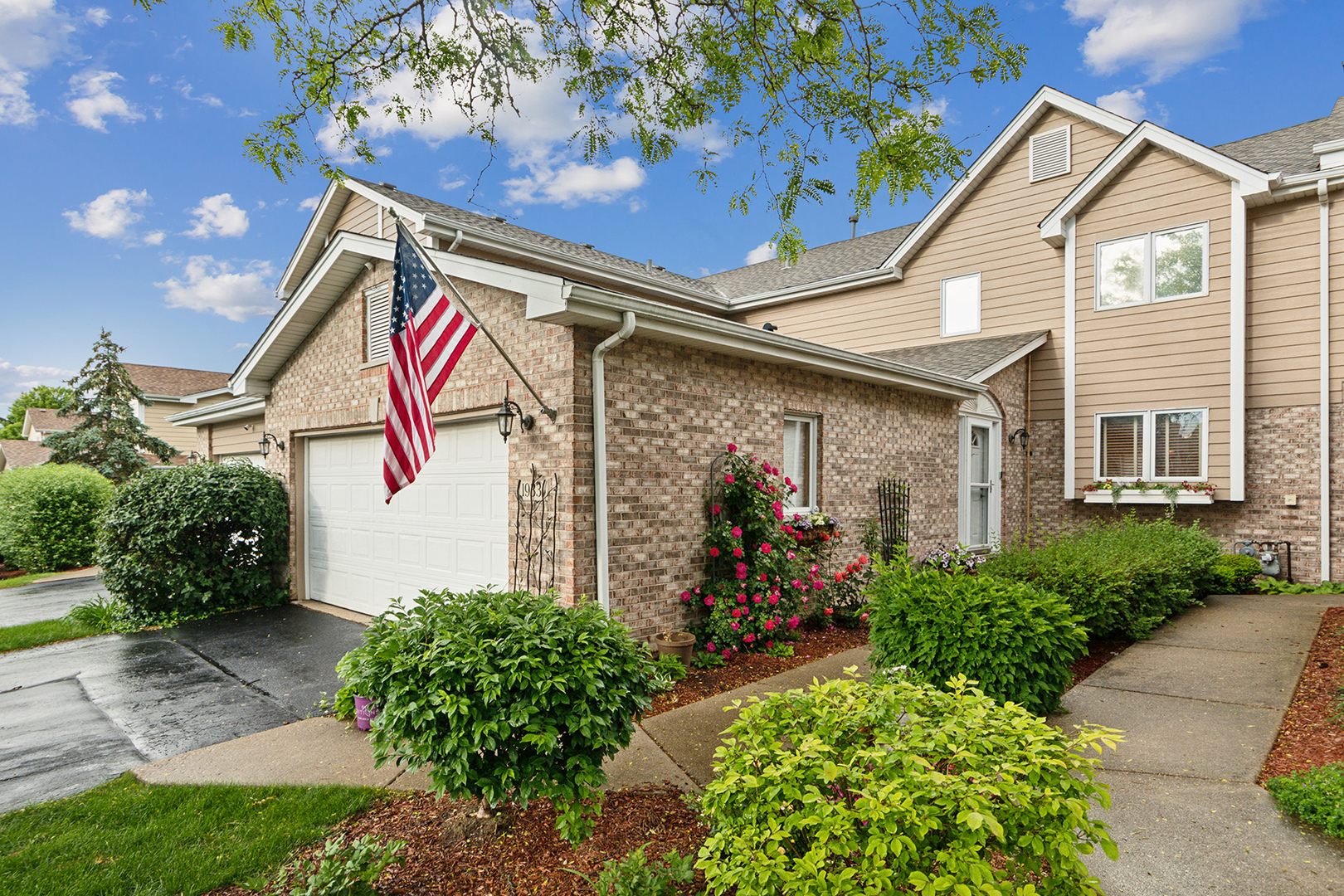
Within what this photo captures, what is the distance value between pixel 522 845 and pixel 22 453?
4038cm

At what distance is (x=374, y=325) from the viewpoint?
28.1 ft

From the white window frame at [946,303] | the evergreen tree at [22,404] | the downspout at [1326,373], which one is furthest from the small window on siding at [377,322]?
the evergreen tree at [22,404]

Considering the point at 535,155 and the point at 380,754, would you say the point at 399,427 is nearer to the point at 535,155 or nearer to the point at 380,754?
the point at 380,754

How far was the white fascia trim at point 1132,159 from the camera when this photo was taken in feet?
32.5

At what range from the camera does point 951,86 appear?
17.3 ft

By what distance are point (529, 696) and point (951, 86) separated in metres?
5.49

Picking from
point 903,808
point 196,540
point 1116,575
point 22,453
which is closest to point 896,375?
point 1116,575

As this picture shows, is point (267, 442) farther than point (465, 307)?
Yes

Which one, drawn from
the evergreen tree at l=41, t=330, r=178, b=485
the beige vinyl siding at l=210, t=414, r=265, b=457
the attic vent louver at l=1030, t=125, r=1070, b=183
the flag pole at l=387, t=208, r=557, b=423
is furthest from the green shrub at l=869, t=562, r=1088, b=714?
the evergreen tree at l=41, t=330, r=178, b=485

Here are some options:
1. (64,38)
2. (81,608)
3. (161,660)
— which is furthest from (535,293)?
(81,608)

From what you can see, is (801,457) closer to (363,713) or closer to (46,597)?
(363,713)

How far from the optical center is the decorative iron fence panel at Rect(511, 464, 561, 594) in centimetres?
584

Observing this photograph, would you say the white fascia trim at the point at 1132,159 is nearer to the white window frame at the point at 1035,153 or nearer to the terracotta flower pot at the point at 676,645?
the white window frame at the point at 1035,153

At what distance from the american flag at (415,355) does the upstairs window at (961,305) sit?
1103cm
